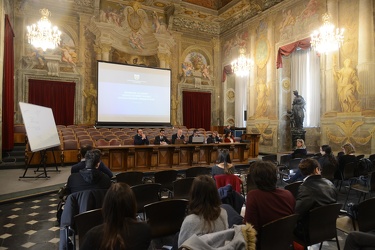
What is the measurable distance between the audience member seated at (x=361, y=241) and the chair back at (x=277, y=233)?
1.38ft

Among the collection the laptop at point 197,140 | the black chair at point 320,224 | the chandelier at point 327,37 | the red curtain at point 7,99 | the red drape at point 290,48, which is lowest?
the black chair at point 320,224

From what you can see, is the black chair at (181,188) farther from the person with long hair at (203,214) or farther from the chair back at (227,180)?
the person with long hair at (203,214)

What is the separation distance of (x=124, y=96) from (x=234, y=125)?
6.93m

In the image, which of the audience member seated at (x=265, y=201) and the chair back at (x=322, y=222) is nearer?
the audience member seated at (x=265, y=201)

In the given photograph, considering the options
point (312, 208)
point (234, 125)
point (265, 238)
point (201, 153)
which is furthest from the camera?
point (234, 125)

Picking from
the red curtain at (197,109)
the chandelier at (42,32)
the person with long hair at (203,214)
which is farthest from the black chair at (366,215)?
the red curtain at (197,109)

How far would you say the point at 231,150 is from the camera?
8391 mm

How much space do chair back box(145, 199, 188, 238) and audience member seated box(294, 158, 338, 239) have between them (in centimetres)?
114

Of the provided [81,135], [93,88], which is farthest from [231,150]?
[93,88]

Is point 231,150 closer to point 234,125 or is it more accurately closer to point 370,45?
point 370,45

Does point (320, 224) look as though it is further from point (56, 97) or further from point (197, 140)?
point (56, 97)

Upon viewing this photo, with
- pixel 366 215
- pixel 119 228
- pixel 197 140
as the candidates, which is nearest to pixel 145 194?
pixel 119 228

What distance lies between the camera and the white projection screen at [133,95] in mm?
11828

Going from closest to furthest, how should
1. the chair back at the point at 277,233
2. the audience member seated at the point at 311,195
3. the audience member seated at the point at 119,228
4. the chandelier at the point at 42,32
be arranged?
1. the audience member seated at the point at 119,228
2. the chair back at the point at 277,233
3. the audience member seated at the point at 311,195
4. the chandelier at the point at 42,32
